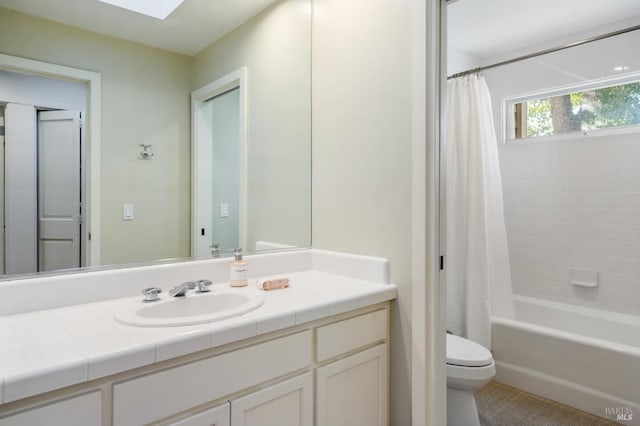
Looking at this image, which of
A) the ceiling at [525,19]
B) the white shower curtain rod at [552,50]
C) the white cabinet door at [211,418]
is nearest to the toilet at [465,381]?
the white cabinet door at [211,418]

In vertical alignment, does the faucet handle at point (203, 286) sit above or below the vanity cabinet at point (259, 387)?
above

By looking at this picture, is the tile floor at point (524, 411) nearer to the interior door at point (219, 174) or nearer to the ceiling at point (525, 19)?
the interior door at point (219, 174)

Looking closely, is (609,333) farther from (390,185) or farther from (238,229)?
(238,229)

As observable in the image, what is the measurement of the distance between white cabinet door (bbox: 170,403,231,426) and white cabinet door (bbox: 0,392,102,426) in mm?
186

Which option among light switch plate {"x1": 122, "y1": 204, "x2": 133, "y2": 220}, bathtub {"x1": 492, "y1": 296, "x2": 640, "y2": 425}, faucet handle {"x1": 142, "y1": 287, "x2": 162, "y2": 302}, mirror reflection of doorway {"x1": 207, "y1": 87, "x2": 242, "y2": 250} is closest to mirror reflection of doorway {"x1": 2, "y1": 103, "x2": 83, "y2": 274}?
light switch plate {"x1": 122, "y1": 204, "x2": 133, "y2": 220}

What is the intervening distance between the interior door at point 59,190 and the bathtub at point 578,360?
7.92 feet

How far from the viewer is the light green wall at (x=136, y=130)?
50.3 inches

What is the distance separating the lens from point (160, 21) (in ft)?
4.83

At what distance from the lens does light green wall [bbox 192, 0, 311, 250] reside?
1856 mm

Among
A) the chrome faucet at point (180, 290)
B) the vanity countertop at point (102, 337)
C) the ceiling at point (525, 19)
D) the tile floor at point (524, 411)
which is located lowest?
the tile floor at point (524, 411)

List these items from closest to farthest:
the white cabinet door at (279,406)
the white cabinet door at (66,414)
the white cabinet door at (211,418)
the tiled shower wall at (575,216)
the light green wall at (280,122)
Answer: the white cabinet door at (66,414), the white cabinet door at (211,418), the white cabinet door at (279,406), the light green wall at (280,122), the tiled shower wall at (575,216)

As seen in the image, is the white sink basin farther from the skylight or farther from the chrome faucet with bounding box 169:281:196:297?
the skylight

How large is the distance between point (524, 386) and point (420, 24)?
2162mm

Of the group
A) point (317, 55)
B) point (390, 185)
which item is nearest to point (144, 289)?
point (390, 185)
